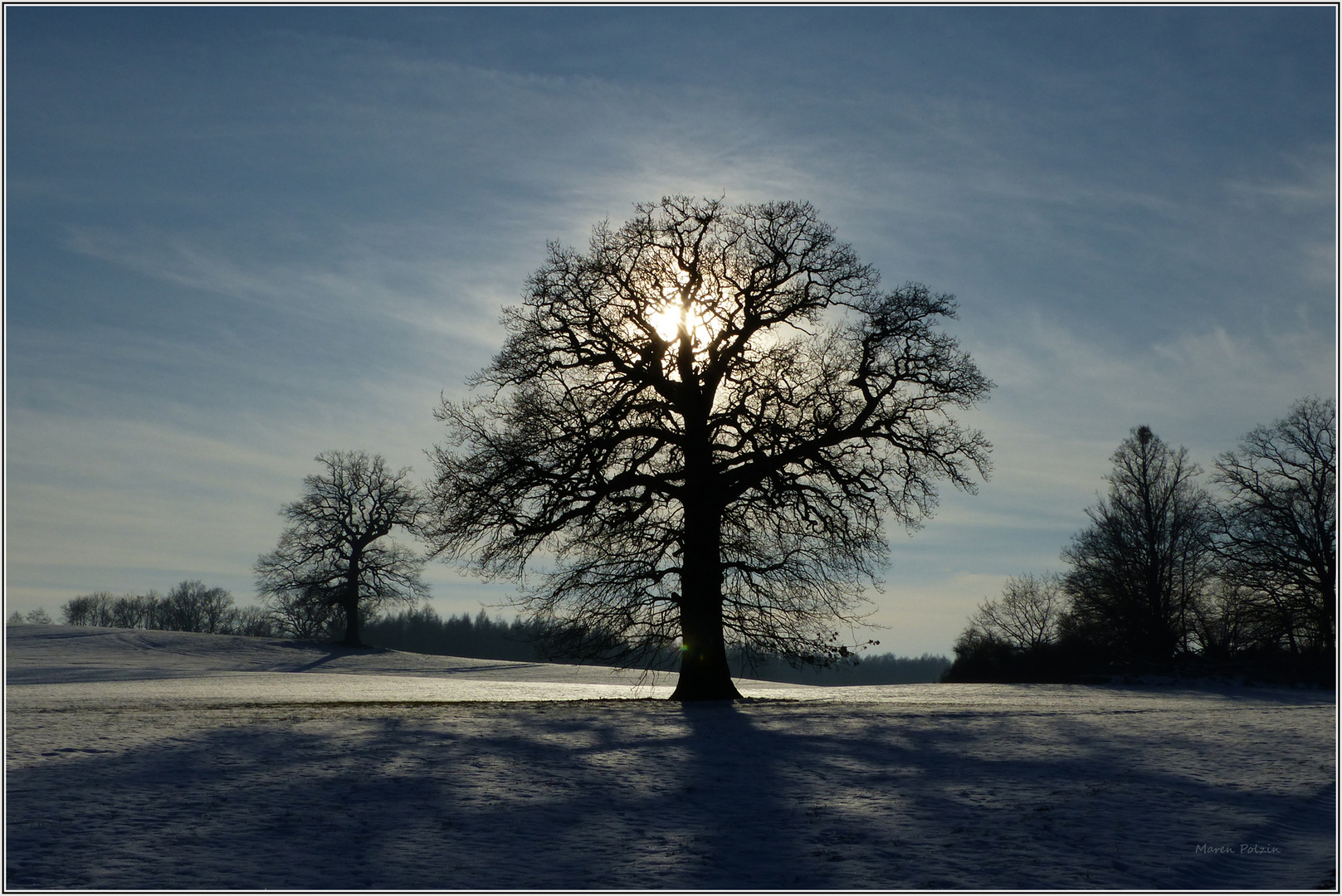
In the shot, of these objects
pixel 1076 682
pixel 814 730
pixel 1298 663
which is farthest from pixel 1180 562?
pixel 814 730

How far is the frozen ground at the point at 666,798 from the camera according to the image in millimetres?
8352

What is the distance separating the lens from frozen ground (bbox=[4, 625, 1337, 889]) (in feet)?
27.4

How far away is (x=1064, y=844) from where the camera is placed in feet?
29.8

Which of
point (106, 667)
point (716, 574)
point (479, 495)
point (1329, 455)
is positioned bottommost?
point (106, 667)

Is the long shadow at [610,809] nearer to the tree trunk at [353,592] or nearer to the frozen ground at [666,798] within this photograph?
the frozen ground at [666,798]

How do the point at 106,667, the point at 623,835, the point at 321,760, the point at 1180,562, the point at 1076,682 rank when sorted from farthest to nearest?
the point at 1180,562
the point at 106,667
the point at 1076,682
the point at 321,760
the point at 623,835

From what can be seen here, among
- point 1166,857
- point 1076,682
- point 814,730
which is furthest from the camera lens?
point 1076,682

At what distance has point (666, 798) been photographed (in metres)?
11.0

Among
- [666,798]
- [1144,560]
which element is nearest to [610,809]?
[666,798]

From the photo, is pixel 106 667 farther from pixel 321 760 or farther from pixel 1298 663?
pixel 1298 663

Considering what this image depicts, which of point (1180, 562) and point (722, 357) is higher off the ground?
point (722, 357)

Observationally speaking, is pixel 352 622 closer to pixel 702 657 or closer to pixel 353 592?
pixel 353 592

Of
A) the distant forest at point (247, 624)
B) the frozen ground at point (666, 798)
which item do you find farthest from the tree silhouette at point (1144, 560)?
the distant forest at point (247, 624)

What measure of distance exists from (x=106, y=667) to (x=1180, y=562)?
51.8 meters
